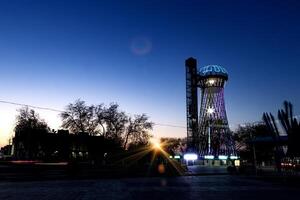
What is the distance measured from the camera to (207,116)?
323ft

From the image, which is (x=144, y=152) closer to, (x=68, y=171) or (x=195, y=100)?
(x=68, y=171)

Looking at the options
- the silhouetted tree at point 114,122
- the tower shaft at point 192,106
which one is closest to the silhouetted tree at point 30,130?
the silhouetted tree at point 114,122

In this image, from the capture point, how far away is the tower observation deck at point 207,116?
97.3 m

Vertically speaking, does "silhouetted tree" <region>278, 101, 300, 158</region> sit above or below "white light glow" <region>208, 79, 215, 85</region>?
below

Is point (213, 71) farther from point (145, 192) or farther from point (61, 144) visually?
point (145, 192)

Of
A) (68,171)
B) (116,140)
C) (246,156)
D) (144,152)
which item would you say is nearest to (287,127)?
(68,171)

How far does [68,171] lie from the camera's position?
35125 millimetres

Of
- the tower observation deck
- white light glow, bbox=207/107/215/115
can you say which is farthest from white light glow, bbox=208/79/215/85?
white light glow, bbox=207/107/215/115

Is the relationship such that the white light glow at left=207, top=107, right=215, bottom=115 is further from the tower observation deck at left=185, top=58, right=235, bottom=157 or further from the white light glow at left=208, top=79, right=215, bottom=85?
the white light glow at left=208, top=79, right=215, bottom=85

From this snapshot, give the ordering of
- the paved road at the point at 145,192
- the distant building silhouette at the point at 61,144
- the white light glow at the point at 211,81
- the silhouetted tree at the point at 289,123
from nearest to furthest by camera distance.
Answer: the silhouetted tree at the point at 289,123 → the paved road at the point at 145,192 → the distant building silhouette at the point at 61,144 → the white light glow at the point at 211,81

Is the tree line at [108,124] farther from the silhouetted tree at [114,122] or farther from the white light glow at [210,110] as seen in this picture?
the white light glow at [210,110]

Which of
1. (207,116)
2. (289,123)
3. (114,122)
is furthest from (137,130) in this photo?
(289,123)

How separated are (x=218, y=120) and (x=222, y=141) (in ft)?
34.2

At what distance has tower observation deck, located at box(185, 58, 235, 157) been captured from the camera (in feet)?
319
